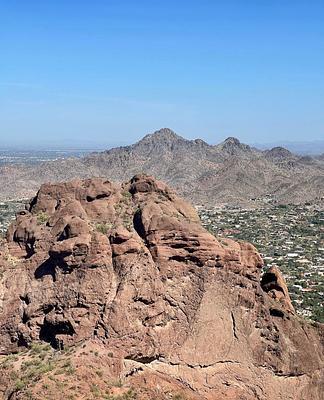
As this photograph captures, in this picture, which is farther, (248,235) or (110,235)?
(248,235)

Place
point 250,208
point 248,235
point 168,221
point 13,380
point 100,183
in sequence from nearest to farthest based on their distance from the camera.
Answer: point 13,380 → point 168,221 → point 100,183 → point 248,235 → point 250,208

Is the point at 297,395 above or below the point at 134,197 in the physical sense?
below

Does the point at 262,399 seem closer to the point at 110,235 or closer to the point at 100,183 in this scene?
the point at 110,235

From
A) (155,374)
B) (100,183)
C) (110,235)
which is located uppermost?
(100,183)

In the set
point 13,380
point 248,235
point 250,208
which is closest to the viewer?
point 13,380

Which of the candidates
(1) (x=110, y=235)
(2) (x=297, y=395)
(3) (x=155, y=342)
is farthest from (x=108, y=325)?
(2) (x=297, y=395)

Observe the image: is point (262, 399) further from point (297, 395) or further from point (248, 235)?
point (248, 235)

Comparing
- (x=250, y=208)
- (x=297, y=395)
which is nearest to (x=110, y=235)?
(x=297, y=395)
